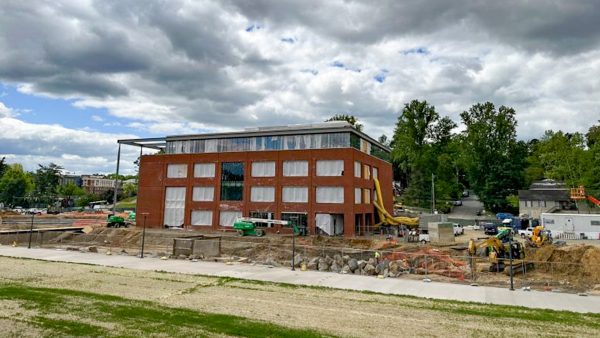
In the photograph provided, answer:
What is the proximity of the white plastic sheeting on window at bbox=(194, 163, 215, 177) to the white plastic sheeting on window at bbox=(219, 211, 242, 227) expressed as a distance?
600 cm

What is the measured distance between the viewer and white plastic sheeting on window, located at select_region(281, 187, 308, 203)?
5125 cm

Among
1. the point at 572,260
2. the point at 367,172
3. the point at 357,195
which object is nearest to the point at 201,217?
the point at 357,195

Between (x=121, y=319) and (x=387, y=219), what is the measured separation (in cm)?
4645

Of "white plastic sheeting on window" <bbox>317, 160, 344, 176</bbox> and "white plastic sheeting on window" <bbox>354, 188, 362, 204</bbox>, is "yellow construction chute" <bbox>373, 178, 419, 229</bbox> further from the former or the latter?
"white plastic sheeting on window" <bbox>317, 160, 344, 176</bbox>

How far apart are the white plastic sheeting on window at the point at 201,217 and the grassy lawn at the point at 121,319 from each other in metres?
38.9

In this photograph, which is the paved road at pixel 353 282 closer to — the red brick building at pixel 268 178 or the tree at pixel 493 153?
the red brick building at pixel 268 178

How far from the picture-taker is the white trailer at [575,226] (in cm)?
4667

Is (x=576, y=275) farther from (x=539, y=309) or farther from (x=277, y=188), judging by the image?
(x=277, y=188)

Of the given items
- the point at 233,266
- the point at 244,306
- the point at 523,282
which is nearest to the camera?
the point at 244,306

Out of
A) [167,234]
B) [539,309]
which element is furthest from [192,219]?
[539,309]

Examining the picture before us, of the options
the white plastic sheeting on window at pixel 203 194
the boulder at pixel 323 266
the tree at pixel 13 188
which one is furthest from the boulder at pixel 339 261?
the tree at pixel 13 188

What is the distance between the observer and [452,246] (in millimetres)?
40875

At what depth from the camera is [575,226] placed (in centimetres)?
4766

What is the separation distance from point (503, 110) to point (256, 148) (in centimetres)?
5456
